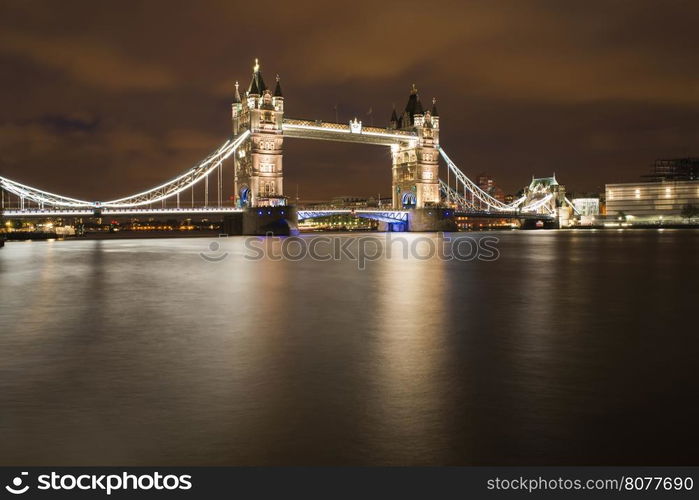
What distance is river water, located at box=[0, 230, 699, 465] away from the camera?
13.8ft

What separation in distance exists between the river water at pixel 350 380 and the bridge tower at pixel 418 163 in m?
67.6

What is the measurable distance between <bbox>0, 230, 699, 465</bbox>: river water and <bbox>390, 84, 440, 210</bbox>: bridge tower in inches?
2660

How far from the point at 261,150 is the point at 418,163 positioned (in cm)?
2641

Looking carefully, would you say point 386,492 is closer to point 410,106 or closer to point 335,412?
point 335,412

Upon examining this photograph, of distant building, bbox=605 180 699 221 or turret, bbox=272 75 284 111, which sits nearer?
turret, bbox=272 75 284 111

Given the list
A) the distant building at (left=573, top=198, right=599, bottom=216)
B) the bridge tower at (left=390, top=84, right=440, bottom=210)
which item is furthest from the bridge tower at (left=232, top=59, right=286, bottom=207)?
the distant building at (left=573, top=198, right=599, bottom=216)

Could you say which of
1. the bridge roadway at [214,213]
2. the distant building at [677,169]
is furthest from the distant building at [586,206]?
the bridge roadway at [214,213]

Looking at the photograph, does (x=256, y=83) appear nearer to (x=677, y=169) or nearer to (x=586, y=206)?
(x=586, y=206)

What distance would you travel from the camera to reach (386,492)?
3707mm

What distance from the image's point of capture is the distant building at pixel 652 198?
101 meters

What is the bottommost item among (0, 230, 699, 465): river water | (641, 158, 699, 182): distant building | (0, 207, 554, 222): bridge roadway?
(0, 230, 699, 465): river water

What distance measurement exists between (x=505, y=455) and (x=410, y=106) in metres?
83.6

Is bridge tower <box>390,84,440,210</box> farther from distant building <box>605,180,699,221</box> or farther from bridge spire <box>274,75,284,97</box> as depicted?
distant building <box>605,180,699,221</box>

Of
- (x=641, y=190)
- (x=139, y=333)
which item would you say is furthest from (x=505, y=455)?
(x=641, y=190)
